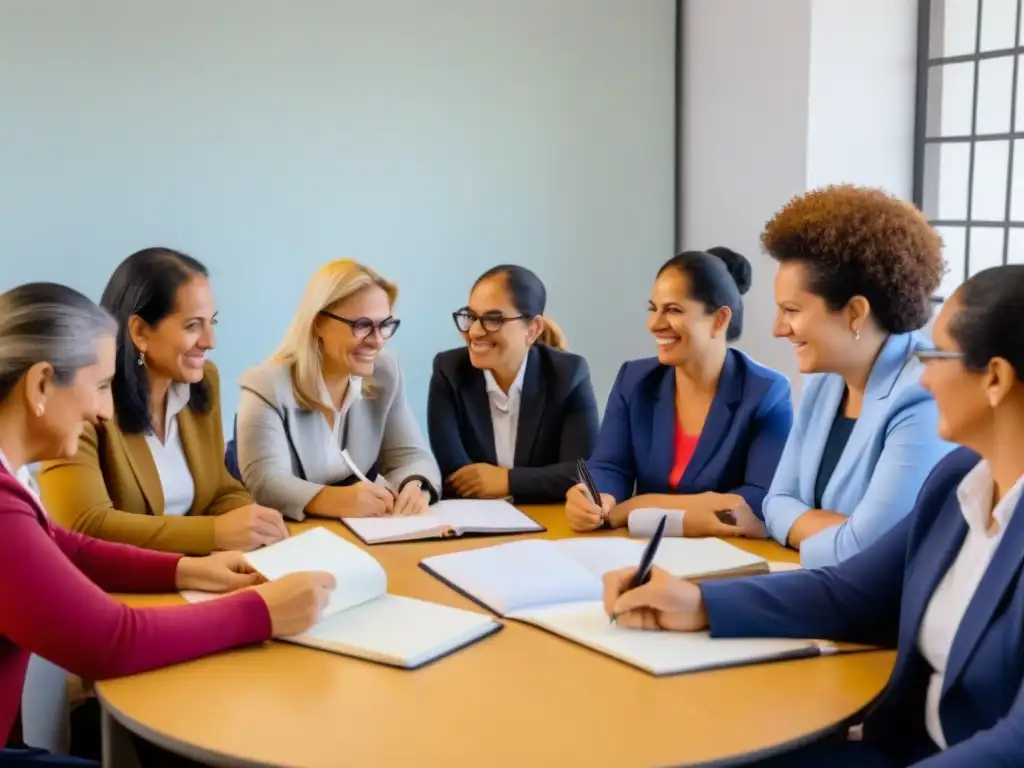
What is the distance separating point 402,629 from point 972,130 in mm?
3179

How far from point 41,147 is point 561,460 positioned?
6.13ft

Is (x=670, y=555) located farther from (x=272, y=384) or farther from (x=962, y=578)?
(x=272, y=384)

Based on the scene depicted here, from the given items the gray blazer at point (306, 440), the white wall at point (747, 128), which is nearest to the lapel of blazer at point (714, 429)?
the gray blazer at point (306, 440)

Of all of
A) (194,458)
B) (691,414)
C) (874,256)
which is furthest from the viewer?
(691,414)

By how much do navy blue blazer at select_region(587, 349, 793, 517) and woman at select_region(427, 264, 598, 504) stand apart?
223 millimetres

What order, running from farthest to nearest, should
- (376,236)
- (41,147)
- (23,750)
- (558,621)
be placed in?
1. (376,236)
2. (41,147)
3. (558,621)
4. (23,750)

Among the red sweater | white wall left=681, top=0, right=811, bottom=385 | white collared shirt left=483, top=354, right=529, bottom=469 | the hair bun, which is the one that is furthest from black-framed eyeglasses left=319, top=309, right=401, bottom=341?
white wall left=681, top=0, right=811, bottom=385

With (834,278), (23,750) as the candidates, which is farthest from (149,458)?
(834,278)

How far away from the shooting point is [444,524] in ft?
7.91

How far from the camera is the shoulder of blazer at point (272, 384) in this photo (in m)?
2.73

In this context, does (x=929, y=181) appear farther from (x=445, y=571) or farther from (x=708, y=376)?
(x=445, y=571)

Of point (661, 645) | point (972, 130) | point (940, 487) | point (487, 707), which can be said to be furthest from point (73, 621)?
point (972, 130)

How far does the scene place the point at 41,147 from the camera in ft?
11.4

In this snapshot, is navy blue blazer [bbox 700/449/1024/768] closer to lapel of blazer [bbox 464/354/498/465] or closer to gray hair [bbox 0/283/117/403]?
gray hair [bbox 0/283/117/403]
